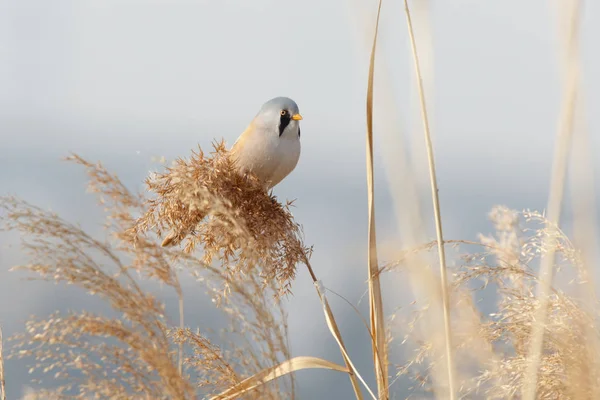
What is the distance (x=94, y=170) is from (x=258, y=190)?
1.58 feet

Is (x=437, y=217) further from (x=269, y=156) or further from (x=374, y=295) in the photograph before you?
(x=269, y=156)

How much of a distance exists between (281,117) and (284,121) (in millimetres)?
23

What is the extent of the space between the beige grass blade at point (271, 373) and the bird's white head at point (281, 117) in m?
1.16

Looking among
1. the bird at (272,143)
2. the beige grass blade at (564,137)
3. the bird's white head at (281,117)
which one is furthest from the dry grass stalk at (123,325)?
the bird's white head at (281,117)

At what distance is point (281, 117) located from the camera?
274cm

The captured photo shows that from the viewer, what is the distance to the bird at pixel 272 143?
2.53 metres

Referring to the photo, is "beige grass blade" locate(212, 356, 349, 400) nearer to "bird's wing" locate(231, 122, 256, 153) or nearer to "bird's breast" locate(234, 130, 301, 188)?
"bird's breast" locate(234, 130, 301, 188)

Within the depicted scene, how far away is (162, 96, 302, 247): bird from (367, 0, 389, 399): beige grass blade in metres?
0.81

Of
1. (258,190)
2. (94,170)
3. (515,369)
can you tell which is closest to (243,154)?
(258,190)

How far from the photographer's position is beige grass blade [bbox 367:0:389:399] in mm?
1652

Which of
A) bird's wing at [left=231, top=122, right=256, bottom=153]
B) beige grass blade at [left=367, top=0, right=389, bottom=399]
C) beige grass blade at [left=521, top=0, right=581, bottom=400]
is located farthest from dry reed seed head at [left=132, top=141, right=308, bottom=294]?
beige grass blade at [left=521, top=0, right=581, bottom=400]

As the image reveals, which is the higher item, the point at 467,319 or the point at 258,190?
the point at 258,190

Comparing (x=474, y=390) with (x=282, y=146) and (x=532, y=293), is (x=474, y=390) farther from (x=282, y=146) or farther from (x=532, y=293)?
(x=282, y=146)

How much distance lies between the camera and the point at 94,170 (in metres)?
1.74
